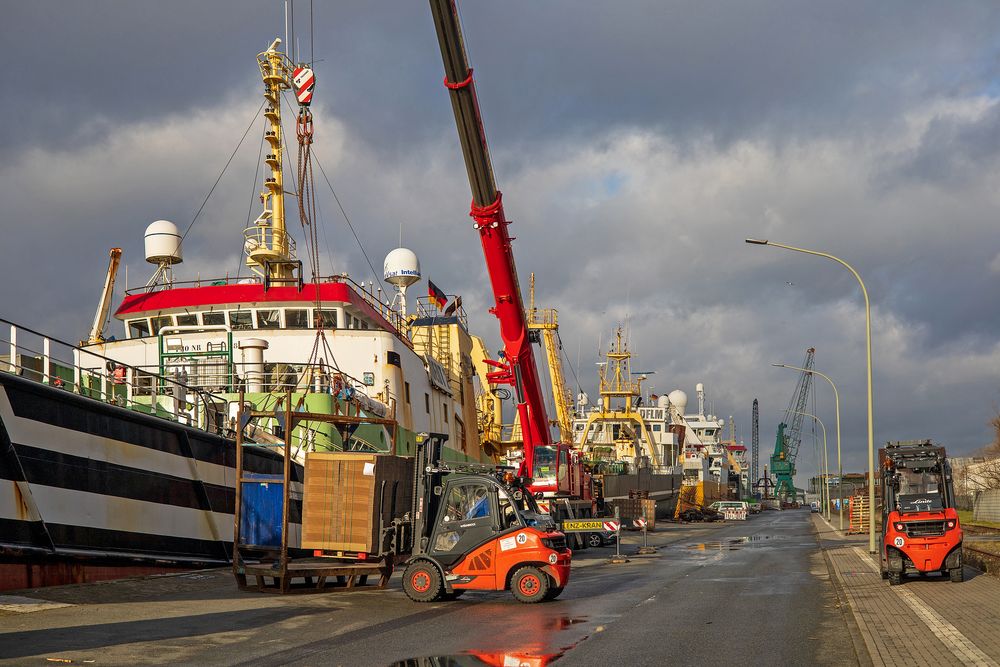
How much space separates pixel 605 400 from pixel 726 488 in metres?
47.0

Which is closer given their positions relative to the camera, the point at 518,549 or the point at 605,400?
the point at 518,549

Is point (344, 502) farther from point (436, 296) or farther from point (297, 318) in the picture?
point (436, 296)

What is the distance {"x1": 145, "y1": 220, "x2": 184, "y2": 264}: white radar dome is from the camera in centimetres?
2895

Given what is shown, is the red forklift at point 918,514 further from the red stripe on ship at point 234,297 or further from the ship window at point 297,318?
the ship window at point 297,318

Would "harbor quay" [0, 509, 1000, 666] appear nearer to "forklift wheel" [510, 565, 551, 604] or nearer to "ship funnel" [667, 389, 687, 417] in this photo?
"forklift wheel" [510, 565, 551, 604]

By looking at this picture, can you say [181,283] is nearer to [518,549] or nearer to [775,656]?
[518,549]

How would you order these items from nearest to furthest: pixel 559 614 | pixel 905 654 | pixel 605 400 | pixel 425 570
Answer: pixel 905 654, pixel 559 614, pixel 425 570, pixel 605 400

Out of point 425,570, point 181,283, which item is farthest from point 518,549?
point 181,283

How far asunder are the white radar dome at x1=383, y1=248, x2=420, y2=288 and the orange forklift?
66.0 ft

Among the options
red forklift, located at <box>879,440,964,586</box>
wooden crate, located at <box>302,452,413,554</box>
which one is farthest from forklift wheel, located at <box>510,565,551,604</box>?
red forklift, located at <box>879,440,964,586</box>

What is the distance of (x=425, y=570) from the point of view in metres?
15.3

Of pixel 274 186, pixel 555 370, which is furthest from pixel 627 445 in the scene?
pixel 274 186

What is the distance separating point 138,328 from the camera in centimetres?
2709

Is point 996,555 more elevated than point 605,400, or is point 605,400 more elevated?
point 605,400
